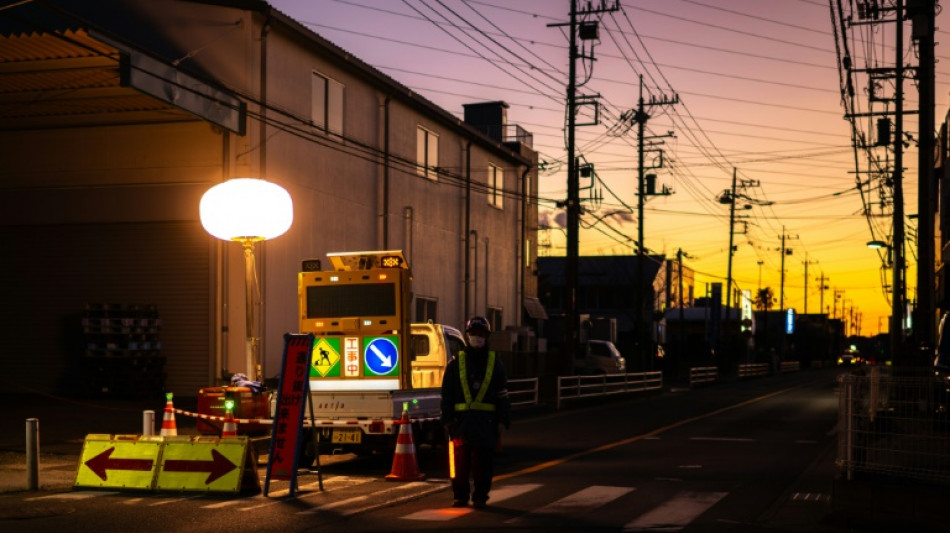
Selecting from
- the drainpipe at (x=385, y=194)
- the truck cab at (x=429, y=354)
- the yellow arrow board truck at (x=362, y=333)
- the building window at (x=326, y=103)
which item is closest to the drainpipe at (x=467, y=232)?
the drainpipe at (x=385, y=194)

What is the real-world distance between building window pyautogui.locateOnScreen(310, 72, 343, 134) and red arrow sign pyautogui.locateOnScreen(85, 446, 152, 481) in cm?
1722

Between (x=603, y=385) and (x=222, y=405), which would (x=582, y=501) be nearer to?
(x=222, y=405)

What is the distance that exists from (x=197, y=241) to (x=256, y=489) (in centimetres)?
1512

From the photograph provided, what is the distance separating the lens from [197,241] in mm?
26844

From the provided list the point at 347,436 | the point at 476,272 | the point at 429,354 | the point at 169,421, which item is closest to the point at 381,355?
the point at 347,436

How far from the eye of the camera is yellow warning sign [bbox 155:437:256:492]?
12.4m

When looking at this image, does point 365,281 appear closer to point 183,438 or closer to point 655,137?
point 183,438

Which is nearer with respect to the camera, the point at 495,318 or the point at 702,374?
the point at 495,318

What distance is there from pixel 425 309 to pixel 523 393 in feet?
18.0

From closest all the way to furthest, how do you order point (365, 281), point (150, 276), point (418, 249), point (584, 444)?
1. point (365, 281)
2. point (584, 444)
3. point (150, 276)
4. point (418, 249)

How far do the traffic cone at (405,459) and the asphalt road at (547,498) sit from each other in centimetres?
23

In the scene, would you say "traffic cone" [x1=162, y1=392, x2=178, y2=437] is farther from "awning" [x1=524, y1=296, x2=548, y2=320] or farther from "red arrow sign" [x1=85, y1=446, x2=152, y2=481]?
"awning" [x1=524, y1=296, x2=548, y2=320]

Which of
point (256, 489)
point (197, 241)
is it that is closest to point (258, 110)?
point (197, 241)

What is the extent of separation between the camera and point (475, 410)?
1127cm
